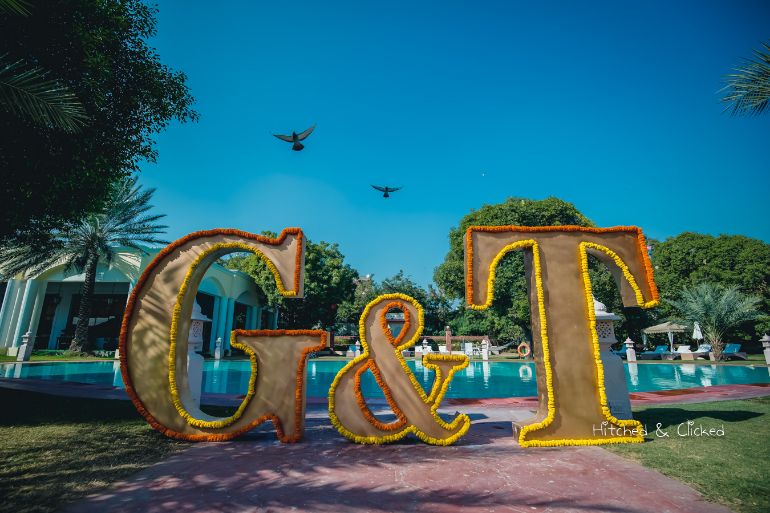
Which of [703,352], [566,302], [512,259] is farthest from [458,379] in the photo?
[703,352]

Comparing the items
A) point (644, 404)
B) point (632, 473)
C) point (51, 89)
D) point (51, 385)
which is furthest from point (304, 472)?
point (51, 385)

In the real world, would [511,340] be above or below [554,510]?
above

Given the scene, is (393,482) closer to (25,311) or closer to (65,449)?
(65,449)

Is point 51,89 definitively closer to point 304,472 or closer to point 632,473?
point 304,472

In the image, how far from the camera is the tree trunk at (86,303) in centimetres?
2228

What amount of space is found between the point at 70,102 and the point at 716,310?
1288 inches

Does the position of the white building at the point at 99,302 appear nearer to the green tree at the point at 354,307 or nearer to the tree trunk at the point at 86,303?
the tree trunk at the point at 86,303

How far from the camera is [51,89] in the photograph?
620 centimetres

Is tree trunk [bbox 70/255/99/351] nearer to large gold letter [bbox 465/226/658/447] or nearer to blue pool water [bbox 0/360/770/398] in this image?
blue pool water [bbox 0/360/770/398]

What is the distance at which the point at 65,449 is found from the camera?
5.25m

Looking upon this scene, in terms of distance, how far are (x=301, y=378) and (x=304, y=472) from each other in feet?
5.26

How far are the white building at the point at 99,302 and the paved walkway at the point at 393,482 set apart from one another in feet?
75.1

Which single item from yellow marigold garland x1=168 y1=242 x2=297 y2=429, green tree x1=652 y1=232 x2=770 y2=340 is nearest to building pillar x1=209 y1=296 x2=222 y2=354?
yellow marigold garland x1=168 y1=242 x2=297 y2=429

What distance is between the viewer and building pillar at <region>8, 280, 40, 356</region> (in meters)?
25.6
